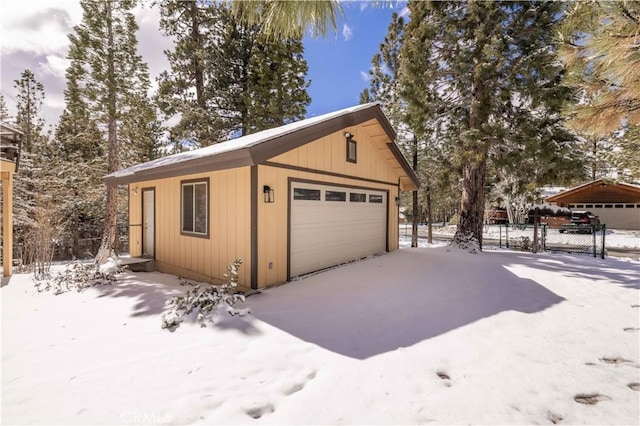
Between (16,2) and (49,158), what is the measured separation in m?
14.0

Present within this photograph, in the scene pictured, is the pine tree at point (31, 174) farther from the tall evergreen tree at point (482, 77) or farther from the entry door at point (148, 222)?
the tall evergreen tree at point (482, 77)

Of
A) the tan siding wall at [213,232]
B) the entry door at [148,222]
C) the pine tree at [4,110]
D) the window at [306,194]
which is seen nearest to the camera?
the tan siding wall at [213,232]

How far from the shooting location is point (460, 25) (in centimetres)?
888

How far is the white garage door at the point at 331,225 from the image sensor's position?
20.2 feet

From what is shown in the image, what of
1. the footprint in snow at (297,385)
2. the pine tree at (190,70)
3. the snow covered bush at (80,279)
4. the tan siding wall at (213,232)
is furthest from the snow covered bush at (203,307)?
the pine tree at (190,70)

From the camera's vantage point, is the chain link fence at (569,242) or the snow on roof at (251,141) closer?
the snow on roof at (251,141)

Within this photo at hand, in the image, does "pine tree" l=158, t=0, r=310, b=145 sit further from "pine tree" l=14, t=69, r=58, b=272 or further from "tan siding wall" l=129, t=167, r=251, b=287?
"pine tree" l=14, t=69, r=58, b=272

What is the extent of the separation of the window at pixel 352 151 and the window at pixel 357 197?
91cm

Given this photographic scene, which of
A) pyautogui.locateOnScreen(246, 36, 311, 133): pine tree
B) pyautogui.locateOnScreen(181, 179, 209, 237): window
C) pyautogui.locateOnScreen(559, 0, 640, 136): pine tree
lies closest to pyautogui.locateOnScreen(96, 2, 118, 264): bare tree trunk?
pyautogui.locateOnScreen(246, 36, 311, 133): pine tree

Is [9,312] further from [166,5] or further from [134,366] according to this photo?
[166,5]

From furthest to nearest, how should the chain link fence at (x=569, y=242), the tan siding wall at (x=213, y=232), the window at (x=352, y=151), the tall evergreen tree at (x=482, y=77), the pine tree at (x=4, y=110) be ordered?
the pine tree at (x=4, y=110)
the chain link fence at (x=569, y=242)
the tall evergreen tree at (x=482, y=77)
the window at (x=352, y=151)
the tan siding wall at (x=213, y=232)

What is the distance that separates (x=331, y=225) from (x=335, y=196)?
76cm

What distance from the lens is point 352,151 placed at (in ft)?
25.3

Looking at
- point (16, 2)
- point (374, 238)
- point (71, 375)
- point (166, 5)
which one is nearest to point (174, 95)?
point (166, 5)
